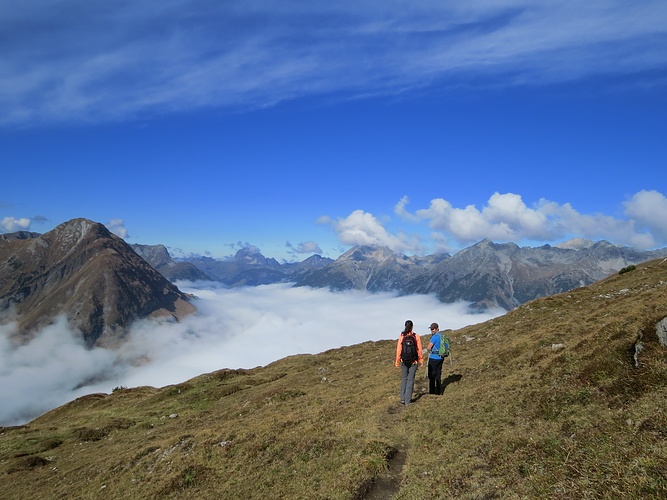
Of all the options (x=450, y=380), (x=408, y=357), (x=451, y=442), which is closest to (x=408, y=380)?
(x=408, y=357)

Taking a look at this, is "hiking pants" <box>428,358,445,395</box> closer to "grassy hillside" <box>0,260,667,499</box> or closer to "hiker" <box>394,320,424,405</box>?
"grassy hillside" <box>0,260,667,499</box>

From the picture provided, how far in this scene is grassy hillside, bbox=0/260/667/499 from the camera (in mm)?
10375

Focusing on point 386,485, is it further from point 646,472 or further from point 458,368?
point 458,368

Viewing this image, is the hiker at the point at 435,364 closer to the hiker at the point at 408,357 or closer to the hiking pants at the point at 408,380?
the hiker at the point at 408,357

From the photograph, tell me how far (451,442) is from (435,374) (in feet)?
25.9

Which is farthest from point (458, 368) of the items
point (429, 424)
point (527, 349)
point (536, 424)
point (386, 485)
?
point (386, 485)

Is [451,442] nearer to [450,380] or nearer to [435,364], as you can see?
[435,364]

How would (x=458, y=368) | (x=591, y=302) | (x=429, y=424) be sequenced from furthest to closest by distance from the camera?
(x=591, y=302)
(x=458, y=368)
(x=429, y=424)

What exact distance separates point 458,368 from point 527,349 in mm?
5173

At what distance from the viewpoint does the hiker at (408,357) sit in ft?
69.9

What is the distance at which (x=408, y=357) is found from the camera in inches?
840

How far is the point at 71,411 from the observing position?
60031mm

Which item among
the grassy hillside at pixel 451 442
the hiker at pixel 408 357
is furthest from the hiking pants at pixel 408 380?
the grassy hillside at pixel 451 442

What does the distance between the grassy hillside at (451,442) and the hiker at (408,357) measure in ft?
3.30
